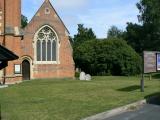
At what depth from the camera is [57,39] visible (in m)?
48.8

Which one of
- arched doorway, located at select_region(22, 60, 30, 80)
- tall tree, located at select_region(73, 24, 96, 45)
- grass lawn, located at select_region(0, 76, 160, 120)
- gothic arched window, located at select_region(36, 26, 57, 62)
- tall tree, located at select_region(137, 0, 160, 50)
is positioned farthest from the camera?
tall tree, located at select_region(73, 24, 96, 45)

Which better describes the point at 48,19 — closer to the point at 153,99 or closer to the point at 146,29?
the point at 153,99

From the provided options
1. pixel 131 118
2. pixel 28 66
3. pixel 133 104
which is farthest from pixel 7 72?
pixel 131 118

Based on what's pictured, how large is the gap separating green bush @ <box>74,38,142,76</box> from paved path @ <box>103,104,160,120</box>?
38174 millimetres

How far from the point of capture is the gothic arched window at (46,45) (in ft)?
157

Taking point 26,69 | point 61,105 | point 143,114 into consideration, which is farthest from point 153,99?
point 26,69

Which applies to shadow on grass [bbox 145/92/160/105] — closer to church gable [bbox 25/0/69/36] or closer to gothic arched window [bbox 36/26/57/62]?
gothic arched window [bbox 36/26/57/62]

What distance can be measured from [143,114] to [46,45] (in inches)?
1279

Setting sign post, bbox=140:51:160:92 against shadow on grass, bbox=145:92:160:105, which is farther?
sign post, bbox=140:51:160:92

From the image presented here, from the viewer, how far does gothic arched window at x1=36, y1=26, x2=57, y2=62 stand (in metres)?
47.9

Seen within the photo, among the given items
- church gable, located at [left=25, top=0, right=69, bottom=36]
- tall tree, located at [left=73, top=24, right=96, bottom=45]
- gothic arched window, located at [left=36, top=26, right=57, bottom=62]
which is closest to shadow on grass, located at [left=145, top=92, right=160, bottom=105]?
gothic arched window, located at [left=36, top=26, right=57, bottom=62]

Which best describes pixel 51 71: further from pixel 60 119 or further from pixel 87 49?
pixel 60 119

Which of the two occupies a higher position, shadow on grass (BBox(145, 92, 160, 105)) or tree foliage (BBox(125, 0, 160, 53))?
tree foliage (BBox(125, 0, 160, 53))

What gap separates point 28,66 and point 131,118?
3253cm
